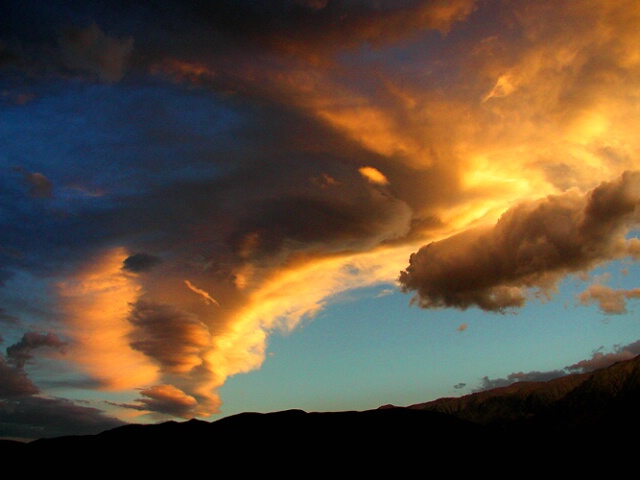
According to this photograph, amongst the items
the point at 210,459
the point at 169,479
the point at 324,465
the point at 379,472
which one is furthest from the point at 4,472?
the point at 379,472

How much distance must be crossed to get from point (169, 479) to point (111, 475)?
23.7 m

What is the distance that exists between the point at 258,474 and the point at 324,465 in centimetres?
2739

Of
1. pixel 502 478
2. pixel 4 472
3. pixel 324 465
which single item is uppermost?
pixel 4 472

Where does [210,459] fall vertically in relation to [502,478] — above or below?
above

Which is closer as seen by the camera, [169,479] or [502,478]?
[169,479]

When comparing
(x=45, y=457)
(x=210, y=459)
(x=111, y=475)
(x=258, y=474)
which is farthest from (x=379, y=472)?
(x=45, y=457)

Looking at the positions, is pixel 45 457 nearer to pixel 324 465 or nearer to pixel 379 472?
pixel 324 465

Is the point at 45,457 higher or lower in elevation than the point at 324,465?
higher

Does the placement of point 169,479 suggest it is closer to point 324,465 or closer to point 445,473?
point 324,465

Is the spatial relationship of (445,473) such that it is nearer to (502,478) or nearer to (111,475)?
(502,478)

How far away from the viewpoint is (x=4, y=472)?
Answer: 608 feet

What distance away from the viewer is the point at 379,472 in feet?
625

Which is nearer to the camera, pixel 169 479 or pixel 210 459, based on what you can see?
pixel 169 479

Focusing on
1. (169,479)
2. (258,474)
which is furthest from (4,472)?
→ (258,474)
